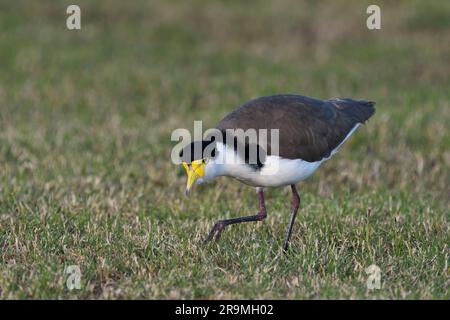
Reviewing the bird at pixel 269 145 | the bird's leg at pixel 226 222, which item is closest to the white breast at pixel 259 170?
the bird at pixel 269 145

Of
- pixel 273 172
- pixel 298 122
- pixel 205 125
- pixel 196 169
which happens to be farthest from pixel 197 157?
pixel 205 125

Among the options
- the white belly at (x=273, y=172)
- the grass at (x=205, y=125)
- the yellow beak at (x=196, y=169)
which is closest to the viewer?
the grass at (x=205, y=125)

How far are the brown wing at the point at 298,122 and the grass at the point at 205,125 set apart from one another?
2.33 ft

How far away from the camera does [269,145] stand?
5742 millimetres

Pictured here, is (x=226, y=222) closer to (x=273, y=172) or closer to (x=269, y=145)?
(x=273, y=172)

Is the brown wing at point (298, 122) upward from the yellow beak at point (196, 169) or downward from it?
upward

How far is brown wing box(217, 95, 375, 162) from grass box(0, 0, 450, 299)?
2.33 feet

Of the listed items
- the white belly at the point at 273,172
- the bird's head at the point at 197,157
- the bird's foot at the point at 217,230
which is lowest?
the bird's foot at the point at 217,230

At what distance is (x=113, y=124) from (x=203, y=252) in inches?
195

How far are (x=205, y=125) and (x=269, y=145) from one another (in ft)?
14.4

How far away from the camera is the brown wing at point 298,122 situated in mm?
5875

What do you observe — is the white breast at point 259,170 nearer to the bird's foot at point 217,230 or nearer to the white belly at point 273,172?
the white belly at point 273,172

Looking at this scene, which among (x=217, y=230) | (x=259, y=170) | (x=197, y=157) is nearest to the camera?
(x=197, y=157)

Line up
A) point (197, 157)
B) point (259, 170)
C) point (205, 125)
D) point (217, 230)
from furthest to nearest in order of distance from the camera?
point (205, 125) < point (217, 230) < point (259, 170) < point (197, 157)
